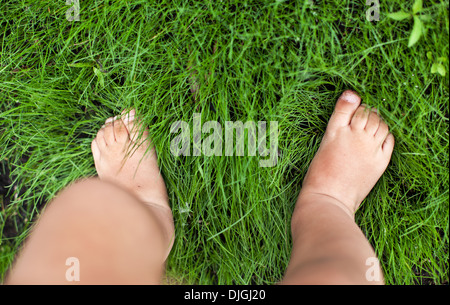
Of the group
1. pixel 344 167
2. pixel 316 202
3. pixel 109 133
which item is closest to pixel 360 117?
pixel 344 167

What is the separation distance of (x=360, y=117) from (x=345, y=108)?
7cm

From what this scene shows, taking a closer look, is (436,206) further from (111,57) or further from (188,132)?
(111,57)

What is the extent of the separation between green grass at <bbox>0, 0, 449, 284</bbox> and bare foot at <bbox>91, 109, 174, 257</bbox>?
4 centimetres

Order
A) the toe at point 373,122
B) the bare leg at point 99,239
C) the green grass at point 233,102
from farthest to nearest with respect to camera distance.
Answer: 1. the toe at point 373,122
2. the green grass at point 233,102
3. the bare leg at point 99,239

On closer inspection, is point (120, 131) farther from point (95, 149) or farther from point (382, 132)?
point (382, 132)

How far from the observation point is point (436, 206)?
1.07 m

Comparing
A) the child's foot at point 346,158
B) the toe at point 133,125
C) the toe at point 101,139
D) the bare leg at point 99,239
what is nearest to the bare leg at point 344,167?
the child's foot at point 346,158

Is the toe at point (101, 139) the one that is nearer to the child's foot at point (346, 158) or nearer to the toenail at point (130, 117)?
the toenail at point (130, 117)

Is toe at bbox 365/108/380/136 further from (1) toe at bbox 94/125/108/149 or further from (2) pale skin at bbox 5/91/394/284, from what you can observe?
Result: (1) toe at bbox 94/125/108/149

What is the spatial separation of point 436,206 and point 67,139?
1197 mm

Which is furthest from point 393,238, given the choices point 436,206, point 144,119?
point 144,119

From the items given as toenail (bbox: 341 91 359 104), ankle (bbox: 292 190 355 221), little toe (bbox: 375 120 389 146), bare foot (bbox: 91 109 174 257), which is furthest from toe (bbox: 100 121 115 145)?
little toe (bbox: 375 120 389 146)

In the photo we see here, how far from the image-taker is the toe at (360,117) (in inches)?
43.6

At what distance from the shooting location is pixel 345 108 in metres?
1.09
